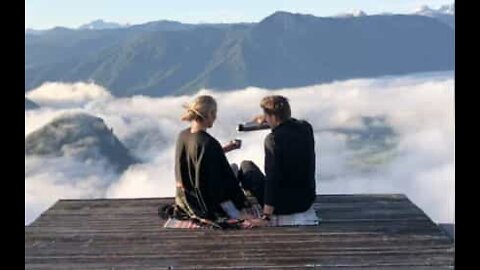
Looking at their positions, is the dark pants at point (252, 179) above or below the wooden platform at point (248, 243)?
above

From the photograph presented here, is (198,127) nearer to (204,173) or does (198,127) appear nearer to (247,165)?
(204,173)

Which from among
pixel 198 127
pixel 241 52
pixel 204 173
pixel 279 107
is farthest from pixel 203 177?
pixel 241 52

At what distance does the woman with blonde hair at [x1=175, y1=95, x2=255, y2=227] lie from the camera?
172 inches

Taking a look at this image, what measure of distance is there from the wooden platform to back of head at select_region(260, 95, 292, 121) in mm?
621

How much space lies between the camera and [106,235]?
4.50 m

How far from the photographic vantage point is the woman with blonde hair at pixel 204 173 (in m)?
4.37

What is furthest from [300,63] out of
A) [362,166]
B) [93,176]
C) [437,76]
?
[93,176]

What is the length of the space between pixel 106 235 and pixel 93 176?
8.22 metres

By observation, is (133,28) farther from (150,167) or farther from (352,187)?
(352,187)

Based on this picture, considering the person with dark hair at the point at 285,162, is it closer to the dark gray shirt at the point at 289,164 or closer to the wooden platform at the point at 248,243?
the dark gray shirt at the point at 289,164

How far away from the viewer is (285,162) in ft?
14.4

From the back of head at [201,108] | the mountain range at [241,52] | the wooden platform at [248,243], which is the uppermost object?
the mountain range at [241,52]

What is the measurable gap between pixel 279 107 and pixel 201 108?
1.38ft

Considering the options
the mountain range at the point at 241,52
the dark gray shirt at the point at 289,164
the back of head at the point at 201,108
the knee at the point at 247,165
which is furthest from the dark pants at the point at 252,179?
the mountain range at the point at 241,52
